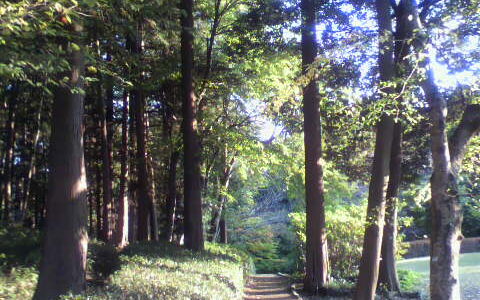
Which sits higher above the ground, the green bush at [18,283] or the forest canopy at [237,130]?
the forest canopy at [237,130]

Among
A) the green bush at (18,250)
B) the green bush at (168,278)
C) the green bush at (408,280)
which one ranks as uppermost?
the green bush at (18,250)

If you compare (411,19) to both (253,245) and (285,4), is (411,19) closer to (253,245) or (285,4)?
(285,4)

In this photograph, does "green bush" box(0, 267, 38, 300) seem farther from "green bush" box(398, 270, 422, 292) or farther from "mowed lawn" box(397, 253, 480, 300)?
"mowed lawn" box(397, 253, 480, 300)

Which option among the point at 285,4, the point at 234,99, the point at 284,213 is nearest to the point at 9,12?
the point at 285,4

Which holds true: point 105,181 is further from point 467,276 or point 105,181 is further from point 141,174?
point 467,276

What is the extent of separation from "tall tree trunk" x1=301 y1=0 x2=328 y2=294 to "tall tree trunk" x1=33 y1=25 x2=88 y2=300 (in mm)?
7148

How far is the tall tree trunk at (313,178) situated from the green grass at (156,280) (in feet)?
11.3

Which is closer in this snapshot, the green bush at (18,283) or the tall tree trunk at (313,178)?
the green bush at (18,283)

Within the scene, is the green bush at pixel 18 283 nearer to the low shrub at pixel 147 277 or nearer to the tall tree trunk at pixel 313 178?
the low shrub at pixel 147 277

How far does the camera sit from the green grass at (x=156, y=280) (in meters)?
6.62

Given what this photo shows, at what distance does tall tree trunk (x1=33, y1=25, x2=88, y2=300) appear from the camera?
7383mm

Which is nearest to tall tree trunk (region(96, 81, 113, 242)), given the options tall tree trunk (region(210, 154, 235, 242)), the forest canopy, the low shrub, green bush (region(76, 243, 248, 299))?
the forest canopy

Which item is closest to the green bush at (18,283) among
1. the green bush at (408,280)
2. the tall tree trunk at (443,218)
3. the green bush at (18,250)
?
the green bush at (18,250)

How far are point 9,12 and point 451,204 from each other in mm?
5972
